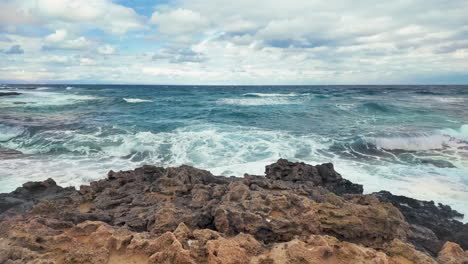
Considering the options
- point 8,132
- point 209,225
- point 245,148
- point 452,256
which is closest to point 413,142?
point 245,148

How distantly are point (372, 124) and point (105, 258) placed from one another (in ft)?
74.4

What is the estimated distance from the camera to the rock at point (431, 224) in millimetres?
5305

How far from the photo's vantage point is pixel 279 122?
77.5ft

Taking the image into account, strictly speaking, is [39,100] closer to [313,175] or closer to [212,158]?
[212,158]

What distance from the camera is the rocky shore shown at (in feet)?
11.9

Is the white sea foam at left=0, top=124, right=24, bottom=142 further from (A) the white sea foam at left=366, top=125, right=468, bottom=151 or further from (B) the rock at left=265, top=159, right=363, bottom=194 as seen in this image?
(A) the white sea foam at left=366, top=125, right=468, bottom=151

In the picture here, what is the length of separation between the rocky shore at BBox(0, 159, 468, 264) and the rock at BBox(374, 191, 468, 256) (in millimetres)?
25

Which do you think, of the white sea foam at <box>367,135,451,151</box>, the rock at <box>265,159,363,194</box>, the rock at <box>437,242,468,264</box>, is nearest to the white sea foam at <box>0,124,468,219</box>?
the white sea foam at <box>367,135,451,151</box>

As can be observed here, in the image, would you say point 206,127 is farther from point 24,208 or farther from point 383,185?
point 24,208

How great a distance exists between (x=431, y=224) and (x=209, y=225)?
5210mm

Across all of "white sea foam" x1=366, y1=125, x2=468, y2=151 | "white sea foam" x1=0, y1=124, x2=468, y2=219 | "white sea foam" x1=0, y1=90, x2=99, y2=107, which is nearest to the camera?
"white sea foam" x1=0, y1=124, x2=468, y2=219

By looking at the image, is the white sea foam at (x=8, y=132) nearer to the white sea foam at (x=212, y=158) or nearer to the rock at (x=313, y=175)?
the white sea foam at (x=212, y=158)

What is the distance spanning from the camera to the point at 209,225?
502 centimetres

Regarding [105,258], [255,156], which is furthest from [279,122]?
[105,258]
